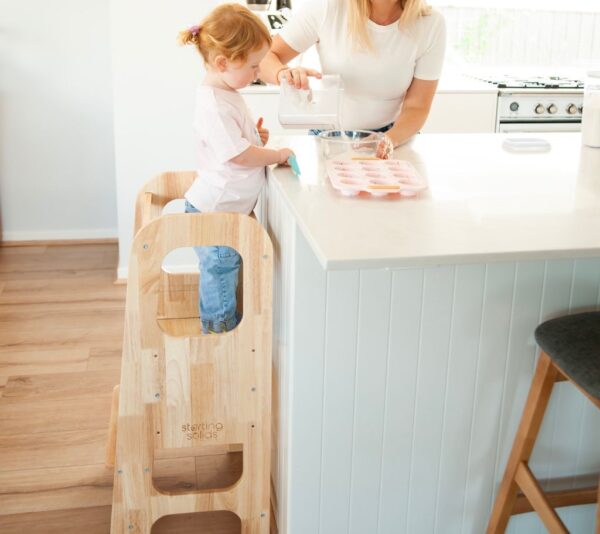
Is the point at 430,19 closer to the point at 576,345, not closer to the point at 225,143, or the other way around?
the point at 225,143

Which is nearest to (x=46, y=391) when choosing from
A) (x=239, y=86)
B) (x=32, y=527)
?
(x=32, y=527)

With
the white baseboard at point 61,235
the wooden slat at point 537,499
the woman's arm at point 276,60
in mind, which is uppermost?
the woman's arm at point 276,60

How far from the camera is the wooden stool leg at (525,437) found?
174 centimetres

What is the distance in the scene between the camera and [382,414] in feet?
5.90

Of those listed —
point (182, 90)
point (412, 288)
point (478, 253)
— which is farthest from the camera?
A: point (182, 90)

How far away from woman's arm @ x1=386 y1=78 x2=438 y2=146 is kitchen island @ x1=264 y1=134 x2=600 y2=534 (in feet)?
1.22

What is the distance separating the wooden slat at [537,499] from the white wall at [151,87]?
2.31 m

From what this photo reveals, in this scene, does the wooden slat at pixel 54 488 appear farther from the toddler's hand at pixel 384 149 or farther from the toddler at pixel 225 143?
the toddler's hand at pixel 384 149

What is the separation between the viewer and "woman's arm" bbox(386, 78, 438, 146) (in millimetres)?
2361

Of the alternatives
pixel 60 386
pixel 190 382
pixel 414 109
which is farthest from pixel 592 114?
pixel 60 386

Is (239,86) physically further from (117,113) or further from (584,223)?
(117,113)

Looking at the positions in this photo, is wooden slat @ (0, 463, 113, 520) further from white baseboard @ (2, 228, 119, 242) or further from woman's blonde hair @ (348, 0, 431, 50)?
white baseboard @ (2, 228, 119, 242)

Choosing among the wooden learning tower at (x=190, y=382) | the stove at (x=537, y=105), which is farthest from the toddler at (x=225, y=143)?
the stove at (x=537, y=105)

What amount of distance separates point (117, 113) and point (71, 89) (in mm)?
651
